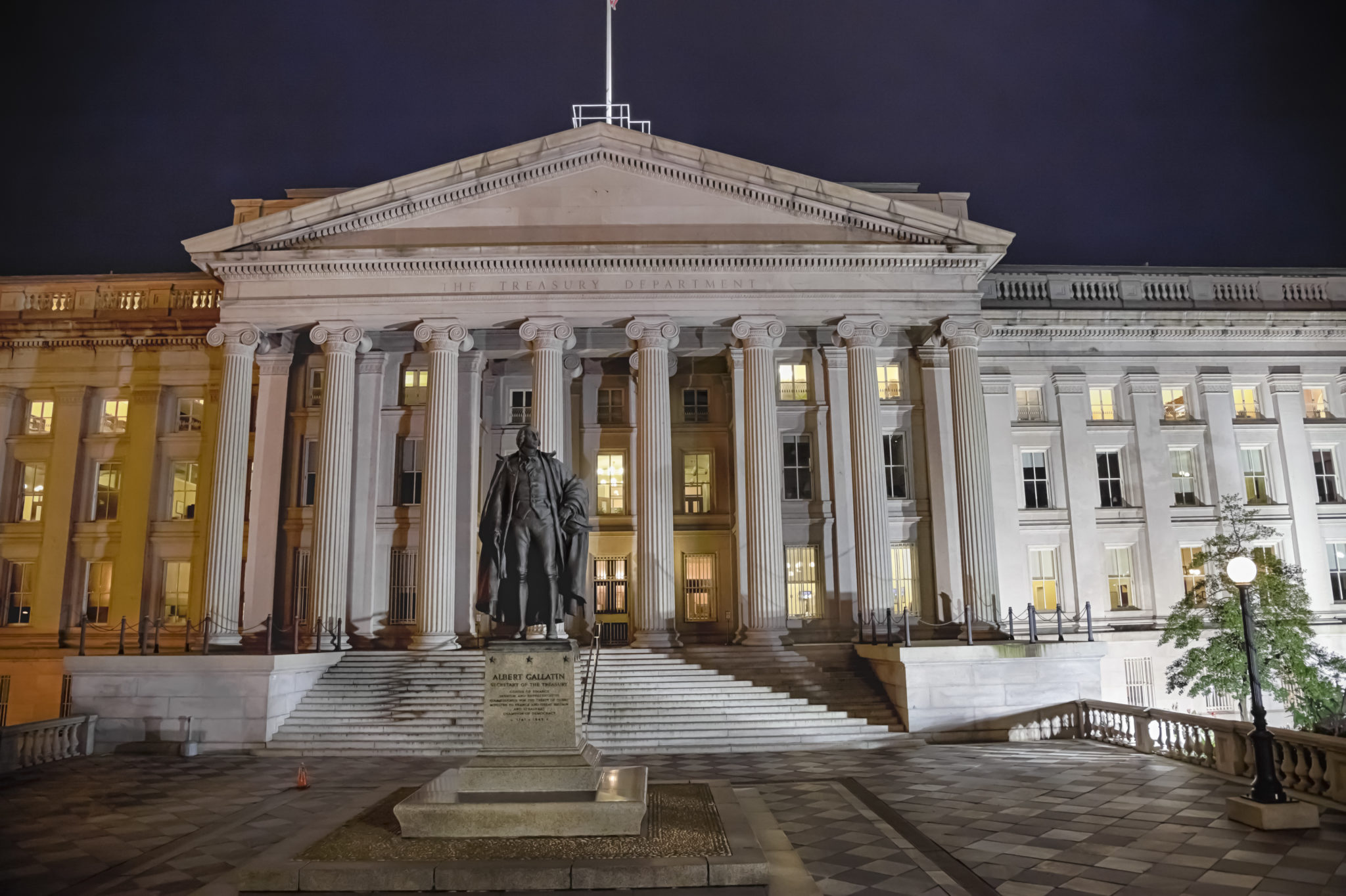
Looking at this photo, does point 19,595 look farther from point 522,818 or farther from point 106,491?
point 522,818

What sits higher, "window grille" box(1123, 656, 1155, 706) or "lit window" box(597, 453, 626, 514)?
"lit window" box(597, 453, 626, 514)

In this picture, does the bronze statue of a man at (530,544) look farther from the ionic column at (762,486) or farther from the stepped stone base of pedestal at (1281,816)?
the ionic column at (762,486)

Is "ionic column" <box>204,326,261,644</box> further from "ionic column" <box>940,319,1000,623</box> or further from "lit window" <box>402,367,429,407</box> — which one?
"ionic column" <box>940,319,1000,623</box>

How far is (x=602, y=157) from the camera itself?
28.5 m

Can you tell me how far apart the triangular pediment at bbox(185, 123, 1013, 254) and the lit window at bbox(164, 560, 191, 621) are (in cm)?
1085

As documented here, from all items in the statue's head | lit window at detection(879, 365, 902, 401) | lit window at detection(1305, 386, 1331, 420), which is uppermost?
lit window at detection(879, 365, 902, 401)

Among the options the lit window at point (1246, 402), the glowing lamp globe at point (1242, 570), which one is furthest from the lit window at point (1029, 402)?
the glowing lamp globe at point (1242, 570)

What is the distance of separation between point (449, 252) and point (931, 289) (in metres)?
14.9

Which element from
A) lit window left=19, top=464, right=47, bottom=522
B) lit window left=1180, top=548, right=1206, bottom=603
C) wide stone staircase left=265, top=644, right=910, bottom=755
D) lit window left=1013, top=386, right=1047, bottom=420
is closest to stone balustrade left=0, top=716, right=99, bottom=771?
wide stone staircase left=265, top=644, right=910, bottom=755

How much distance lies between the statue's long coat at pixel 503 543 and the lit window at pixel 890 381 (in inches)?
830

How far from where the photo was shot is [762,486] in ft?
87.5

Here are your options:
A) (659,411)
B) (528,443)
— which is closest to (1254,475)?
(659,411)

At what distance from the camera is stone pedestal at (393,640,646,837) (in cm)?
961

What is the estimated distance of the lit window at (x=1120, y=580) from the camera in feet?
101
